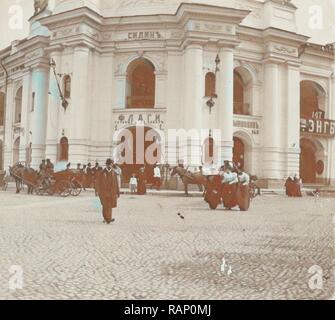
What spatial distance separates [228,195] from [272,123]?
1419 centimetres

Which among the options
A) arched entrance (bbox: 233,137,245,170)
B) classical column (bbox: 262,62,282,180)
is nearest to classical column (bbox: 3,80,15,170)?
arched entrance (bbox: 233,137,245,170)

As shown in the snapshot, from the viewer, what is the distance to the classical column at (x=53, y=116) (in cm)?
2528

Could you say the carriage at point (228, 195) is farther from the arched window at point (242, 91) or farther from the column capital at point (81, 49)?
the arched window at point (242, 91)

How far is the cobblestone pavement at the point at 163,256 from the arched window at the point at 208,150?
1256cm

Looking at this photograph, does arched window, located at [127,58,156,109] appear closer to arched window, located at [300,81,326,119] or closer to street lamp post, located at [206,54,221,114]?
street lamp post, located at [206,54,221,114]

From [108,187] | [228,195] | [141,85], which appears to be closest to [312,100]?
[141,85]

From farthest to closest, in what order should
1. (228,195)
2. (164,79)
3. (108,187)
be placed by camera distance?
(164,79), (228,195), (108,187)

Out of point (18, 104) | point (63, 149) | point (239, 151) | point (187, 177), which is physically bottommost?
point (187, 177)

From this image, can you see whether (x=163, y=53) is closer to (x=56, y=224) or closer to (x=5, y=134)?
(x=5, y=134)

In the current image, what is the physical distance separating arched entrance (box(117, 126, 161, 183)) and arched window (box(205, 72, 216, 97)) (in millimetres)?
3732

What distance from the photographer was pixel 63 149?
993 inches

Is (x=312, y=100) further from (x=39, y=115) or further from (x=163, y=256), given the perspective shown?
(x=163, y=256)

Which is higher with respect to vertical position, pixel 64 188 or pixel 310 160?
pixel 310 160

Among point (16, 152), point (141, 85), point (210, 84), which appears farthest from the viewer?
point (16, 152)
